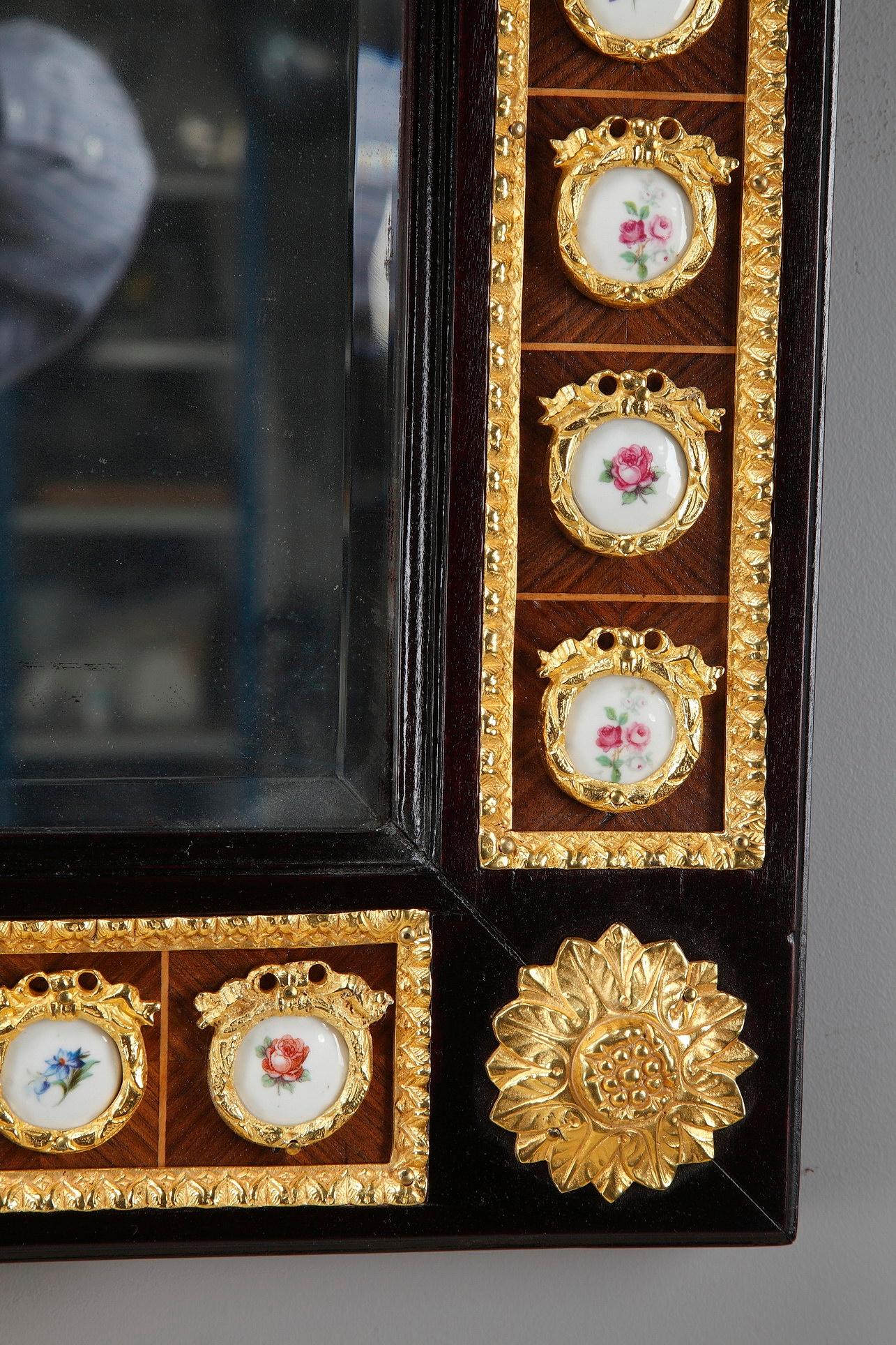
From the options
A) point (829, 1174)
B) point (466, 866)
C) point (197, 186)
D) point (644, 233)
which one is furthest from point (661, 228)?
point (829, 1174)

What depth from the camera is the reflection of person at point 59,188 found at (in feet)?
1.89

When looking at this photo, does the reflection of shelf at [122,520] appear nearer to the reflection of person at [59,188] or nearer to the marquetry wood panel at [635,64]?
the reflection of person at [59,188]

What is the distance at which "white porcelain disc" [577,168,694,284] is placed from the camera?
59cm

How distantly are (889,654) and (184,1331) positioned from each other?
0.62m

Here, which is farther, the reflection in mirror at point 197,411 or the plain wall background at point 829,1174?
the plain wall background at point 829,1174

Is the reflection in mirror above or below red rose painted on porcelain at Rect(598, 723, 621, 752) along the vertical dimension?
above

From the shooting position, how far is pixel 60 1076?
58 centimetres

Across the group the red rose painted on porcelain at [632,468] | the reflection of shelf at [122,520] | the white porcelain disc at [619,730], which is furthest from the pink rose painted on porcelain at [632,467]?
the reflection of shelf at [122,520]

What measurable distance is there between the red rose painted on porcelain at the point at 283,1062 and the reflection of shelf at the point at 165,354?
368mm

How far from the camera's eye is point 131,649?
597 mm

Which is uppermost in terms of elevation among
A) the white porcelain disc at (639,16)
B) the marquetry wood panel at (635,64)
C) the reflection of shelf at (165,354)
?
the white porcelain disc at (639,16)

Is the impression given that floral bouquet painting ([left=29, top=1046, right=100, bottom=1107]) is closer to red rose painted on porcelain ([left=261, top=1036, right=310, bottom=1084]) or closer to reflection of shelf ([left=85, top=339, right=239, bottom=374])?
red rose painted on porcelain ([left=261, top=1036, right=310, bottom=1084])

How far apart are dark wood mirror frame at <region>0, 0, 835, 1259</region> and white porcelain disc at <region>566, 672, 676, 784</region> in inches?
2.2

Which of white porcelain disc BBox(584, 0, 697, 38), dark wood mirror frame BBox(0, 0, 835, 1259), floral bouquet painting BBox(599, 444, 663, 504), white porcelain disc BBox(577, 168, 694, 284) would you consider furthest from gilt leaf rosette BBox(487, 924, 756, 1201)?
white porcelain disc BBox(584, 0, 697, 38)
